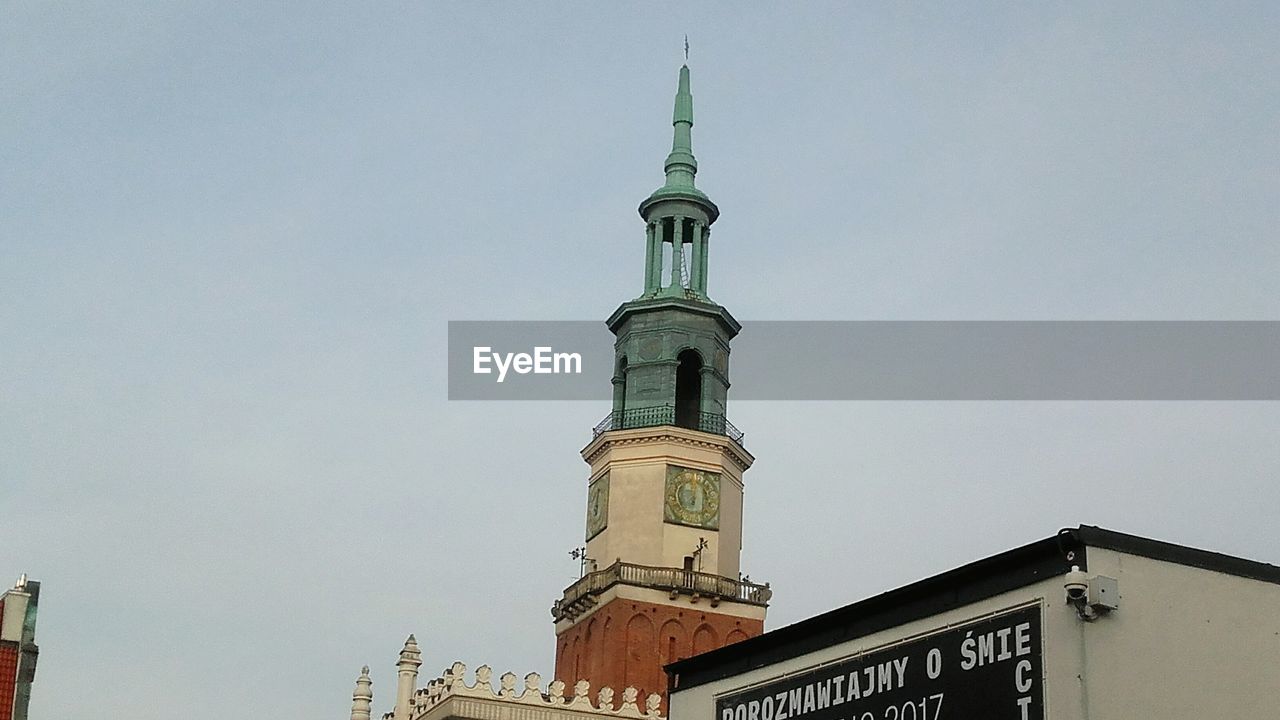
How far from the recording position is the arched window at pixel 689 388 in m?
76.1

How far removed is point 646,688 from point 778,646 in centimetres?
3623

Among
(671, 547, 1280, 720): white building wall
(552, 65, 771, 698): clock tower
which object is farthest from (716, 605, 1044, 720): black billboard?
(552, 65, 771, 698): clock tower

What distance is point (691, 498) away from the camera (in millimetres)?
73250

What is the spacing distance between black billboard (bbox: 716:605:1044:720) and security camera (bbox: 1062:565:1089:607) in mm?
873

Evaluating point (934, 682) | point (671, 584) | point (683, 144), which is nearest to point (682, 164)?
point (683, 144)

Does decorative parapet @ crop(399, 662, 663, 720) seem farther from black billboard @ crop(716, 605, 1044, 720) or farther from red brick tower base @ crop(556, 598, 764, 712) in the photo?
black billboard @ crop(716, 605, 1044, 720)

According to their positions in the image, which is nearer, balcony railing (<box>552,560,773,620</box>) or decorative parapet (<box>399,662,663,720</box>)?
decorative parapet (<box>399,662,663,720</box>)

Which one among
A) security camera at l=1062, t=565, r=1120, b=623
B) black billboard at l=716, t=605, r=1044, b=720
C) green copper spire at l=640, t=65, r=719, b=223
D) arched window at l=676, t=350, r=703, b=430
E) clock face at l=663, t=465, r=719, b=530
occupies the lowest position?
black billboard at l=716, t=605, r=1044, b=720

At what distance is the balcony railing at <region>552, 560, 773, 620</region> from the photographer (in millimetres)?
70938

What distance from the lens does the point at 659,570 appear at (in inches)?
2803

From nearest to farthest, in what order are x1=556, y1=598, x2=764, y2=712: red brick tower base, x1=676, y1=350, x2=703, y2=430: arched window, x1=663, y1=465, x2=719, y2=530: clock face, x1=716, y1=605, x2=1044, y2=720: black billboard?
1. x1=716, y1=605, x2=1044, y2=720: black billboard
2. x1=556, y1=598, x2=764, y2=712: red brick tower base
3. x1=663, y1=465, x2=719, y2=530: clock face
4. x1=676, y1=350, x2=703, y2=430: arched window

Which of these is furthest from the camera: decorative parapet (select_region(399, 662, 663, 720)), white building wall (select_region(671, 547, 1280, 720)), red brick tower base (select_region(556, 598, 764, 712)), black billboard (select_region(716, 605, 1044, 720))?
red brick tower base (select_region(556, 598, 764, 712))

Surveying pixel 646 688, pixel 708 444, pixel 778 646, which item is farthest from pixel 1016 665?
pixel 708 444

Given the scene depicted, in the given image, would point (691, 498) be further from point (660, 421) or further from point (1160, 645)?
point (1160, 645)
